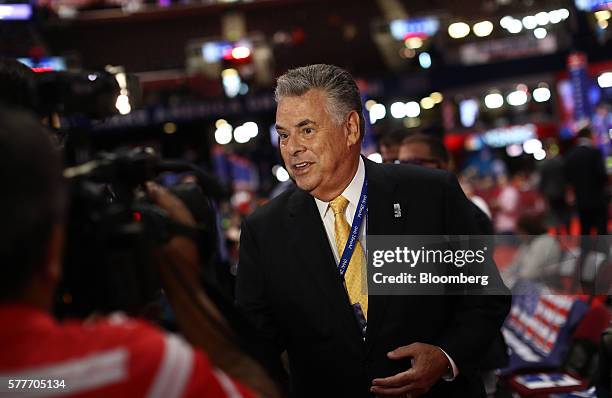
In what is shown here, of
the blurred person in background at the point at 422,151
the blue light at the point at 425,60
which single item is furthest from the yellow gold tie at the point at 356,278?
the blue light at the point at 425,60

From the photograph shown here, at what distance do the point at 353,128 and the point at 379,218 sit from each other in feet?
1.13

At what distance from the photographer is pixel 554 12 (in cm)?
2434

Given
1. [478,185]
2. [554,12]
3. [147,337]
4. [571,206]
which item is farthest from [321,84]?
[554,12]

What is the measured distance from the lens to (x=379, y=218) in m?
2.49

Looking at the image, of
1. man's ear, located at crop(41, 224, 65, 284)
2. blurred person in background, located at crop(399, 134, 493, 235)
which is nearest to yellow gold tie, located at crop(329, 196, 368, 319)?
man's ear, located at crop(41, 224, 65, 284)

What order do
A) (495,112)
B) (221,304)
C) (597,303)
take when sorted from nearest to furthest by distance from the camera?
(221,304) → (597,303) → (495,112)

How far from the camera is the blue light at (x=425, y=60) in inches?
Answer: 1035

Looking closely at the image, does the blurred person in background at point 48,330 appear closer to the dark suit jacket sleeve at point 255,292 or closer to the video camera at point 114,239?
the video camera at point 114,239

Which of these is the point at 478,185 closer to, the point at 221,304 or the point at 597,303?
the point at 597,303

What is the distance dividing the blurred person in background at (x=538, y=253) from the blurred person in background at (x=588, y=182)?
1.30 meters

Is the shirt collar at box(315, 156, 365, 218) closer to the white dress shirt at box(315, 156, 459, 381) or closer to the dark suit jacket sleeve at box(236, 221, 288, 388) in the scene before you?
the white dress shirt at box(315, 156, 459, 381)

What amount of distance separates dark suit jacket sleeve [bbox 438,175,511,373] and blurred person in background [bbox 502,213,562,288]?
15.9ft

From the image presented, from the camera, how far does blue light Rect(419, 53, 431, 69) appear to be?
26281 mm

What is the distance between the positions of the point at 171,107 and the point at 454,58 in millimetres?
11712
